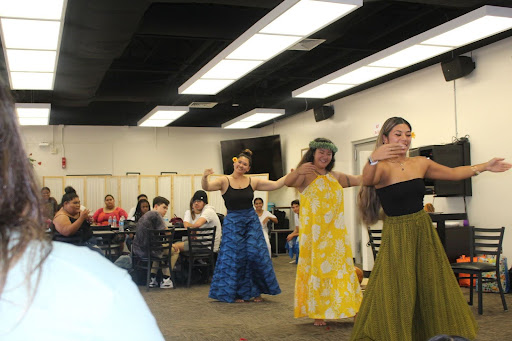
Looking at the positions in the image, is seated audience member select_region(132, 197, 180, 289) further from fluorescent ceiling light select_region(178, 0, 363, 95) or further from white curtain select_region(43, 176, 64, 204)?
white curtain select_region(43, 176, 64, 204)

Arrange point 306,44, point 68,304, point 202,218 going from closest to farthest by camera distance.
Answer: point 68,304
point 306,44
point 202,218

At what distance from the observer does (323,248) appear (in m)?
4.71

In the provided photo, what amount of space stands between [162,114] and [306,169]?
638cm

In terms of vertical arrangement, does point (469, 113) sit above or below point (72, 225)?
above

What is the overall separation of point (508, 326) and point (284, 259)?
614 cm

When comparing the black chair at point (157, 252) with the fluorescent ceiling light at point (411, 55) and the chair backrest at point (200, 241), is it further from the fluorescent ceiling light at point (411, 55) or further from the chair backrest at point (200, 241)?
the fluorescent ceiling light at point (411, 55)

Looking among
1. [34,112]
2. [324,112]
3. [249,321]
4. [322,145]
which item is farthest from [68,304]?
[324,112]

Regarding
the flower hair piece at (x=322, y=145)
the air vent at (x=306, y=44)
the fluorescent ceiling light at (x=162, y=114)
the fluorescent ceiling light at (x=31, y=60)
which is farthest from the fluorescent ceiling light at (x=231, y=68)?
the fluorescent ceiling light at (x=162, y=114)

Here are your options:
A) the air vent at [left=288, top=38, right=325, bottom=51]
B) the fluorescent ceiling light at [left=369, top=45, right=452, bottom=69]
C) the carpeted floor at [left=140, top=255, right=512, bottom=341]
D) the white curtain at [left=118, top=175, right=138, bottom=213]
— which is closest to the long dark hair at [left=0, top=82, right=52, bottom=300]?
the carpeted floor at [left=140, top=255, right=512, bottom=341]

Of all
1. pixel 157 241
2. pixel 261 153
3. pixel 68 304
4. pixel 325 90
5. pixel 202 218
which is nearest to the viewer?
pixel 68 304

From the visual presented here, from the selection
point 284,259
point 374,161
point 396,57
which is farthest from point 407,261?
point 284,259

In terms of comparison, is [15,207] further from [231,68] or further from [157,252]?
[157,252]

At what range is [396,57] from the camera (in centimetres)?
675

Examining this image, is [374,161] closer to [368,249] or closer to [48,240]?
[48,240]
